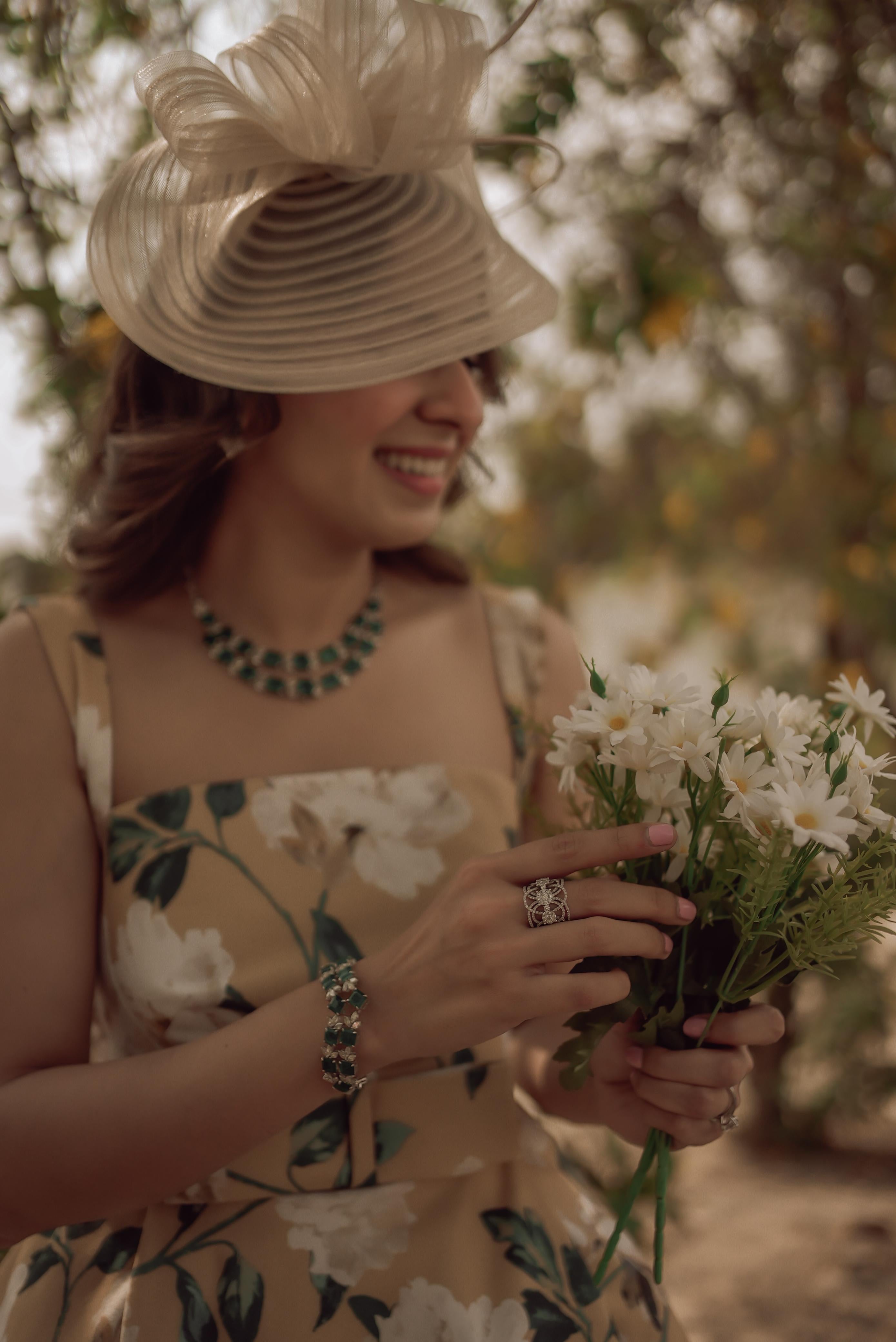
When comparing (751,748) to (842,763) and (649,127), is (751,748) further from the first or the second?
(649,127)

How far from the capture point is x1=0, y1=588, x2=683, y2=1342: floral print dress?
3.76 feet

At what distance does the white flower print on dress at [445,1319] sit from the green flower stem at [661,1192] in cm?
17

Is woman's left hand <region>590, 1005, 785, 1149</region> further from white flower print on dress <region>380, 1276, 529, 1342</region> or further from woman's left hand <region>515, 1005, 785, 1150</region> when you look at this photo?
white flower print on dress <region>380, 1276, 529, 1342</region>

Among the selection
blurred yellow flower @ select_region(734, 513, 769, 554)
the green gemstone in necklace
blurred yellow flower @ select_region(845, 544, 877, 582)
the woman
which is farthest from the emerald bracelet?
blurred yellow flower @ select_region(734, 513, 769, 554)

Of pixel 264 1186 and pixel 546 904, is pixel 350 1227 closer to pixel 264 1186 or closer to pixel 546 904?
pixel 264 1186

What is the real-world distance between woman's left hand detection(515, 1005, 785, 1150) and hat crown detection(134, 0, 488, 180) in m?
1.06

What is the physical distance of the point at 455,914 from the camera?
1.01 meters

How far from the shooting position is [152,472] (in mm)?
1444

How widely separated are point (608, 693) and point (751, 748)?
15cm

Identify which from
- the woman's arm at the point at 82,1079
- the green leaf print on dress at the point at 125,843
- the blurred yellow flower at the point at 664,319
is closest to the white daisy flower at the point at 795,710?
the woman's arm at the point at 82,1079

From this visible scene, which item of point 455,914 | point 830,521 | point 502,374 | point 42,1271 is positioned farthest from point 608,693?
point 830,521

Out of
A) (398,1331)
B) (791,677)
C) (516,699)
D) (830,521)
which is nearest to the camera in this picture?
(398,1331)

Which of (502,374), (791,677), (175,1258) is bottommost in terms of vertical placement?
(791,677)

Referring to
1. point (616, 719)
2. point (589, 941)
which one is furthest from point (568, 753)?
point (589, 941)
